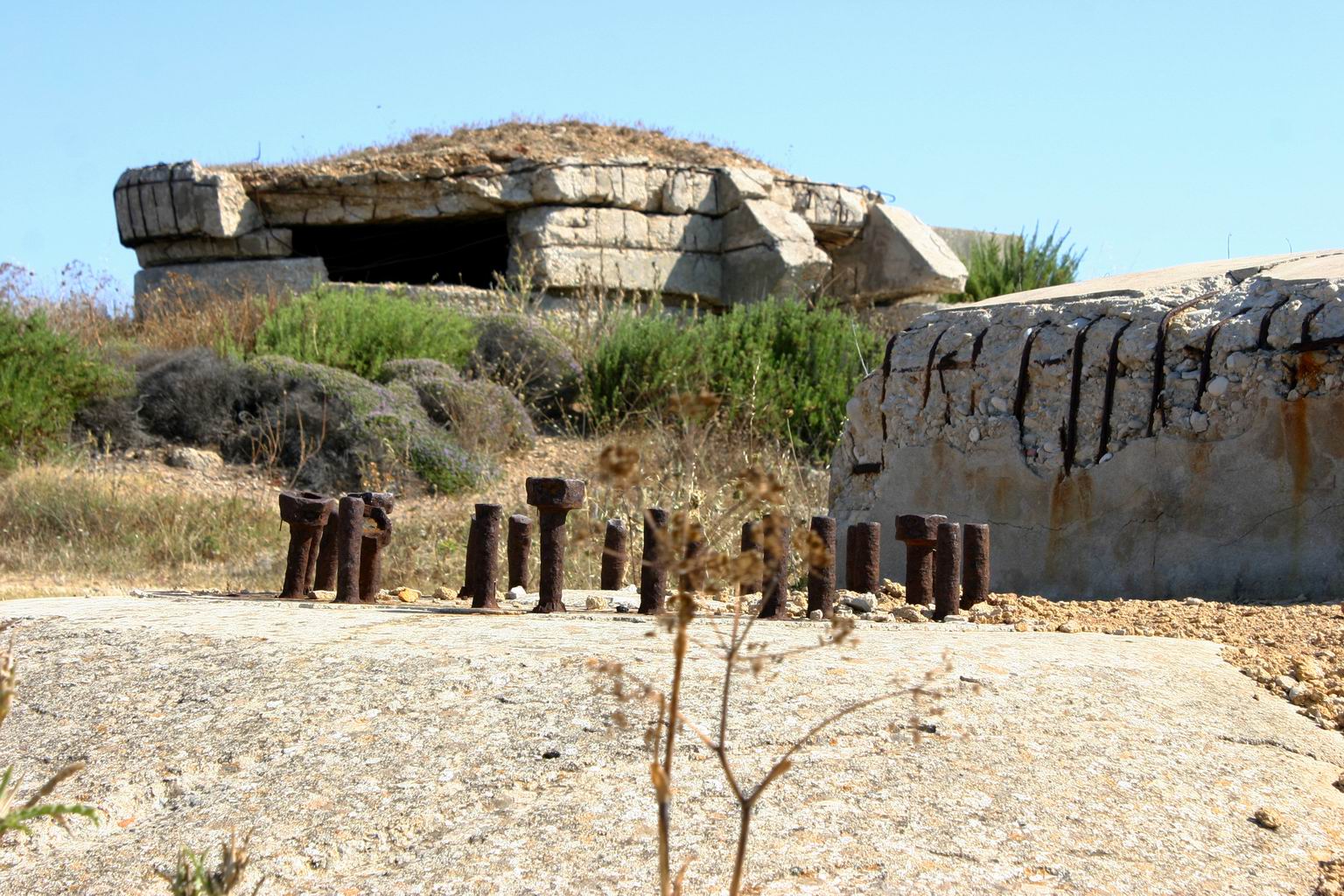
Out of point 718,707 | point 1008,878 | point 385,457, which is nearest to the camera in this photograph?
point 1008,878

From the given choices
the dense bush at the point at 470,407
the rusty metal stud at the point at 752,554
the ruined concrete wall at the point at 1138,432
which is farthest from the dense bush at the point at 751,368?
the rusty metal stud at the point at 752,554

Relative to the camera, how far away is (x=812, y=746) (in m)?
2.30

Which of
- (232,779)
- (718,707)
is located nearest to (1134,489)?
(718,707)

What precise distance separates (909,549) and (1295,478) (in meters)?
1.27

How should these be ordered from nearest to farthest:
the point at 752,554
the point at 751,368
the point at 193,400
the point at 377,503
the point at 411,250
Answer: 1. the point at 752,554
2. the point at 377,503
3. the point at 193,400
4. the point at 751,368
5. the point at 411,250

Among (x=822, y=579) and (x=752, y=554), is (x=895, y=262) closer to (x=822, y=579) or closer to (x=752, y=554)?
(x=822, y=579)

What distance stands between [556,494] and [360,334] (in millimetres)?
8749

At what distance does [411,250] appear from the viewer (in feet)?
53.4

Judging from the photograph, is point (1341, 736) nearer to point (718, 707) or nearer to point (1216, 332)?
point (718, 707)

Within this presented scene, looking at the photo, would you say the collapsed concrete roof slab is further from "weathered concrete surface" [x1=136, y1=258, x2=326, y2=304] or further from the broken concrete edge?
"weathered concrete surface" [x1=136, y1=258, x2=326, y2=304]

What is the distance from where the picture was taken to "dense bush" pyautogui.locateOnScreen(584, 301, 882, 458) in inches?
449

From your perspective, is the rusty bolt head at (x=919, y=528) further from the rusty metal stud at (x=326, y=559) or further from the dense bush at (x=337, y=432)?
the dense bush at (x=337, y=432)

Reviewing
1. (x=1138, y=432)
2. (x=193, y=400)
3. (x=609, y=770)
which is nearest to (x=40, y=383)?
(x=193, y=400)

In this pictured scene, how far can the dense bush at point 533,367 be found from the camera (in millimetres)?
11898
